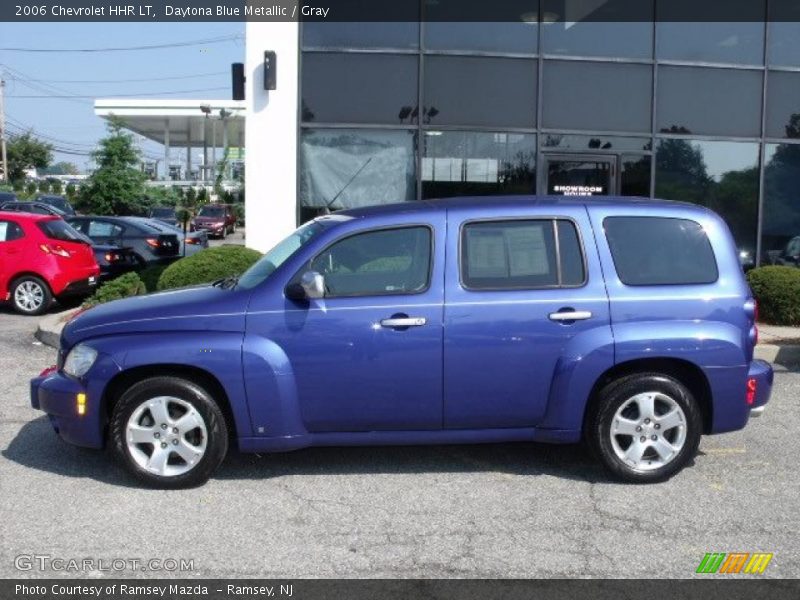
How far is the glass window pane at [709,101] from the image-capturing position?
13891mm

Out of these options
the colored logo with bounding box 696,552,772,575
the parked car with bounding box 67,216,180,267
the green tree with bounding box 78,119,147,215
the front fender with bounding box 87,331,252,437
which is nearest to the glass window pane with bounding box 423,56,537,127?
the parked car with bounding box 67,216,180,267

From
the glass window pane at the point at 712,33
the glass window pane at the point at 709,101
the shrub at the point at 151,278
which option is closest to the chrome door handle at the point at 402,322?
the shrub at the point at 151,278

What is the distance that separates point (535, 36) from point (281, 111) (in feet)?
12.6

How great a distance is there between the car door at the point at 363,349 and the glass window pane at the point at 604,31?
8.91 meters

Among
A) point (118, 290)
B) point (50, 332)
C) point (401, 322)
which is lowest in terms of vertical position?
point (50, 332)

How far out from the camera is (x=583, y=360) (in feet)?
18.5

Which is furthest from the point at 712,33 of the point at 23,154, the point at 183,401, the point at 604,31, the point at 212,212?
the point at 23,154

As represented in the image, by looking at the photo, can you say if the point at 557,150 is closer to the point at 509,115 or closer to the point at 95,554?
the point at 509,115

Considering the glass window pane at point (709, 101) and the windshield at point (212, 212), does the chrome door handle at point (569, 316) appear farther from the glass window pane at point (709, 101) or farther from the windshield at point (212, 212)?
the windshield at point (212, 212)

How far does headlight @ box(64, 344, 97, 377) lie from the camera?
18.5ft

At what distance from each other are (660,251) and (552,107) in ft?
26.8

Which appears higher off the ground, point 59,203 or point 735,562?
point 59,203

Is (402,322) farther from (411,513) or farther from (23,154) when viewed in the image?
(23,154)

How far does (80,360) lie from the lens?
224 inches
